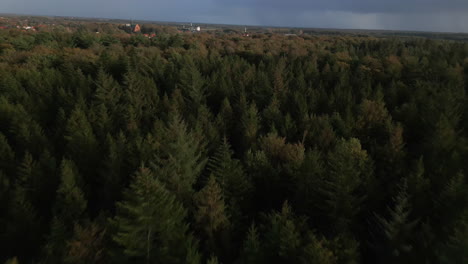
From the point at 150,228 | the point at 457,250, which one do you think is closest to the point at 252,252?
the point at 150,228

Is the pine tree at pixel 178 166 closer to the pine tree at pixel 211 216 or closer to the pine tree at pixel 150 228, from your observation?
the pine tree at pixel 211 216

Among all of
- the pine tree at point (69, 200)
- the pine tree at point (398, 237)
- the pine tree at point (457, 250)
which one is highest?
the pine tree at point (457, 250)

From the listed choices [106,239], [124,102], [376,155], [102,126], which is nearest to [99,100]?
A: [124,102]

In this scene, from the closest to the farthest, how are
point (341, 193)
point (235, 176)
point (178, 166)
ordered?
point (341, 193) → point (178, 166) → point (235, 176)

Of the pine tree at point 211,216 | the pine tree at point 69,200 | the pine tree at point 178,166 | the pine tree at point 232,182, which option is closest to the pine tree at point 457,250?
the pine tree at point 211,216

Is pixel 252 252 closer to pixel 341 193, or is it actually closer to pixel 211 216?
pixel 211 216

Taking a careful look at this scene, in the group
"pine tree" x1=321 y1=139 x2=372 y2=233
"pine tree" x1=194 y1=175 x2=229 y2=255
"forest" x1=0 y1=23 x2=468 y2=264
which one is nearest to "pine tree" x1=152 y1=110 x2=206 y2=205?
"forest" x1=0 y1=23 x2=468 y2=264
